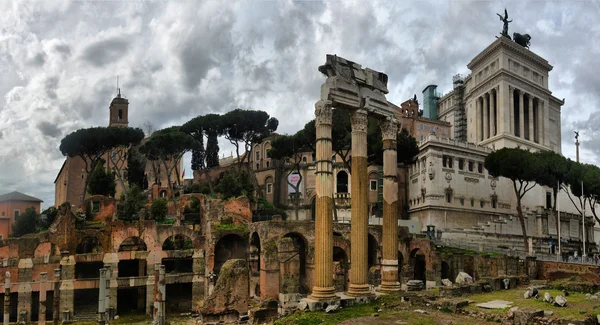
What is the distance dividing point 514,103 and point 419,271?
83.7 feet

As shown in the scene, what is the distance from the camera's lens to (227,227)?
3120 centimetres

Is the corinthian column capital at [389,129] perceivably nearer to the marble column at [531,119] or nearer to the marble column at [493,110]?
the marble column at [493,110]

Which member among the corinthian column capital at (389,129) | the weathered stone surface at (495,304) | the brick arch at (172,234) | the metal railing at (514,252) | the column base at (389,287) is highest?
the corinthian column capital at (389,129)

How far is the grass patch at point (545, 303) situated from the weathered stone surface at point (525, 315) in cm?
63

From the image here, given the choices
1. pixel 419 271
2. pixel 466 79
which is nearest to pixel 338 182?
pixel 419 271

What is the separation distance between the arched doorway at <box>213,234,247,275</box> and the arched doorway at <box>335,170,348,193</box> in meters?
15.0

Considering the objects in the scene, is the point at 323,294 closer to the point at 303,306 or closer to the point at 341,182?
the point at 303,306

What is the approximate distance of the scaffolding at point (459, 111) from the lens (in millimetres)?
55000

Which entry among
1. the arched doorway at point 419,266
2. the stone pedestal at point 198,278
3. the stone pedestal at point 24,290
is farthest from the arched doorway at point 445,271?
the stone pedestal at point 24,290

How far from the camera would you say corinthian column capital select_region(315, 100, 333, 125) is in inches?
618

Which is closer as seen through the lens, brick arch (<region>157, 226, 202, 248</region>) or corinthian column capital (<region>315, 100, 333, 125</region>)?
corinthian column capital (<region>315, 100, 333, 125</region>)

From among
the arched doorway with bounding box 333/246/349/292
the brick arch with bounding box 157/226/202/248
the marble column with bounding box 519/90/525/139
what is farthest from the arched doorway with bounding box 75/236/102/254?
the marble column with bounding box 519/90/525/139

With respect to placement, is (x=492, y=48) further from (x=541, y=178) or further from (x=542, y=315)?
(x=542, y=315)

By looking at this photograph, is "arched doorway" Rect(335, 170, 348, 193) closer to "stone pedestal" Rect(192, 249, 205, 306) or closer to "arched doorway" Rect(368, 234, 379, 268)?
"arched doorway" Rect(368, 234, 379, 268)
